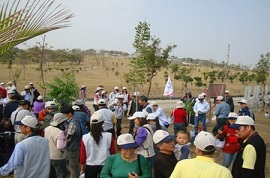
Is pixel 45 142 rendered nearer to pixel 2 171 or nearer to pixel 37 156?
pixel 37 156

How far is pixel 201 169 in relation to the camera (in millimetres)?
2562

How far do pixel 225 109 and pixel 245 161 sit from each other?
19.2 ft

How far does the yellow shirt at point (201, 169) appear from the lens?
251 cm

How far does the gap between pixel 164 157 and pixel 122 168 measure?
0.55m

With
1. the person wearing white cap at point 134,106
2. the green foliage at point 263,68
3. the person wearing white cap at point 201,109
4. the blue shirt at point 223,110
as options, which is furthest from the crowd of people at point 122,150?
the green foliage at point 263,68

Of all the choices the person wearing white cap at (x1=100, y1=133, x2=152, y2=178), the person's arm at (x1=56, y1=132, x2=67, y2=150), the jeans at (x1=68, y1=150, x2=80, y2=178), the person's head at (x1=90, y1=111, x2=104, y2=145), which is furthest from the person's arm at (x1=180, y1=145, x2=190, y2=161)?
the jeans at (x1=68, y1=150, x2=80, y2=178)

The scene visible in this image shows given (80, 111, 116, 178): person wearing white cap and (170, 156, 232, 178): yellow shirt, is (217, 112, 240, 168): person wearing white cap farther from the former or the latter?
(170, 156, 232, 178): yellow shirt

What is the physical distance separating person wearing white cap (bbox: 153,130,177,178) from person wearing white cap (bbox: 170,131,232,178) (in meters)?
0.84

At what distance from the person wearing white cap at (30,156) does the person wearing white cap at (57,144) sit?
0.82m

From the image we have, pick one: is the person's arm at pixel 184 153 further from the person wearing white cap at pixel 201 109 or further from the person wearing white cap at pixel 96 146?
the person wearing white cap at pixel 201 109

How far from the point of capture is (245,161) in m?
3.60

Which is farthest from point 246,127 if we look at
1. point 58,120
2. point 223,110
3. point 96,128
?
point 223,110

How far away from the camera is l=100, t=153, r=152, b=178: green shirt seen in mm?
3408

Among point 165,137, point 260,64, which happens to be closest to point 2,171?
point 165,137
